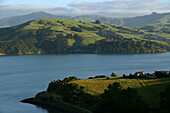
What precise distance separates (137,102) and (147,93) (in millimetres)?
16774

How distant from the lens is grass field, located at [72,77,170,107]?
91775 mm

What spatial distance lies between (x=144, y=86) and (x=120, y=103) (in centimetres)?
2489

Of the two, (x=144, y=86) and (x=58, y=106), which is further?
(x=144, y=86)

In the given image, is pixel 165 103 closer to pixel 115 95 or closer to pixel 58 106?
pixel 115 95

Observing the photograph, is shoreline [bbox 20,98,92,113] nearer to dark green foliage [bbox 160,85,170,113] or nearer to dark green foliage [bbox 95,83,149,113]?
dark green foliage [bbox 95,83,149,113]

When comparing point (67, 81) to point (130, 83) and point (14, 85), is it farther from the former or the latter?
point (14, 85)

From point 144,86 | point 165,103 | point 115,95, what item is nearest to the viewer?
point 165,103

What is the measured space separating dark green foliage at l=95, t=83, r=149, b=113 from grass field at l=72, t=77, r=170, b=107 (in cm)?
771

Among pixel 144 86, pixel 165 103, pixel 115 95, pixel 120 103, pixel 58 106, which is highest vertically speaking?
pixel 115 95

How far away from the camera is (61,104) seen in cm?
10106

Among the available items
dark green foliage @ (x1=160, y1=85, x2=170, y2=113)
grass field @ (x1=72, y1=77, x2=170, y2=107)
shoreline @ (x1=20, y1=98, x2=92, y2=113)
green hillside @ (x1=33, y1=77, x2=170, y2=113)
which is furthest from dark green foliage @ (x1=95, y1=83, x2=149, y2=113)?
shoreline @ (x1=20, y1=98, x2=92, y2=113)

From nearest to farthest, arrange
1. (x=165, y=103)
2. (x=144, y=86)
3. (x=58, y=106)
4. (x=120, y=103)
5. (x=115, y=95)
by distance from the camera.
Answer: (x=165, y=103) < (x=120, y=103) < (x=115, y=95) < (x=58, y=106) < (x=144, y=86)

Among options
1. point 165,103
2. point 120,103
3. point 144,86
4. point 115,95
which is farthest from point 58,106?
point 165,103

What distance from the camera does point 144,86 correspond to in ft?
338
